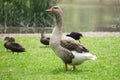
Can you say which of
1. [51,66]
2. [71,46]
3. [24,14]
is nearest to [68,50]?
[71,46]

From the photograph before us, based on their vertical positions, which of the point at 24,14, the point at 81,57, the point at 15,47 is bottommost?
the point at 24,14

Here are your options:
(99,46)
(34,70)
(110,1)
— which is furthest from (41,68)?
(110,1)

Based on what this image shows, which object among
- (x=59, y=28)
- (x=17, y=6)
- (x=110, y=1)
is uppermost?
(x=59, y=28)

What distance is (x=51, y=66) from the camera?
1299 cm

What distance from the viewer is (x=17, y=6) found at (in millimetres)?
28375

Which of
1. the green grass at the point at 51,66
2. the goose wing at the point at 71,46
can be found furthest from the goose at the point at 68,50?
the green grass at the point at 51,66

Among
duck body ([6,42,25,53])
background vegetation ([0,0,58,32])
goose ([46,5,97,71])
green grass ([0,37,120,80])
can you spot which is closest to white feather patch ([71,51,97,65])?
goose ([46,5,97,71])

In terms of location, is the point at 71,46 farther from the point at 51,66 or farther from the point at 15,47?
the point at 15,47

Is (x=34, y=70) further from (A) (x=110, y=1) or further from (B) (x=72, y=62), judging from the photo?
(A) (x=110, y=1)

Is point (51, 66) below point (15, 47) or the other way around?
the other way around

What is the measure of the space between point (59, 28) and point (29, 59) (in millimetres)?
2648

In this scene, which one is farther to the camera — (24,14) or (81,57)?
(24,14)

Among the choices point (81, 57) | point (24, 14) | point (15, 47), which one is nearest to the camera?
point (81, 57)

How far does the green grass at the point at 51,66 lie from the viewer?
37.0ft
